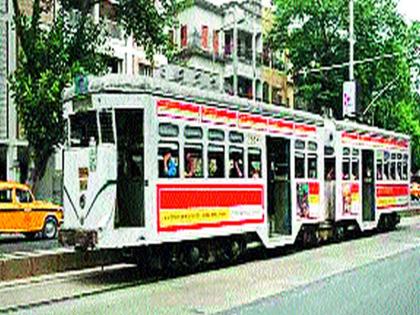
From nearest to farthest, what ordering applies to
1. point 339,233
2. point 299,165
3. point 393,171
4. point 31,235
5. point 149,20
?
point 299,165 < point 339,233 < point 31,235 < point 393,171 < point 149,20

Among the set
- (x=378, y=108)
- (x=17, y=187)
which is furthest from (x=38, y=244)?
(x=378, y=108)

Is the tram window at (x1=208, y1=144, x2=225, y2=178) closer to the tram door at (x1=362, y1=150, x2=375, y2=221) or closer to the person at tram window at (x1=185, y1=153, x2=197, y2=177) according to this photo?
the person at tram window at (x1=185, y1=153, x2=197, y2=177)

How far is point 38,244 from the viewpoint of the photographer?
72.6ft

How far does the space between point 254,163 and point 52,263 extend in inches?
196

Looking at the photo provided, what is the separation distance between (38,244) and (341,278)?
966 centimetres

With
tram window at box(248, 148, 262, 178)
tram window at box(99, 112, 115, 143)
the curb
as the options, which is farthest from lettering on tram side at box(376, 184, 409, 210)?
tram window at box(99, 112, 115, 143)

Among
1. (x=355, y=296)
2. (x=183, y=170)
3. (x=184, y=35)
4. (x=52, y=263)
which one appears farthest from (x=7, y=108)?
(x=355, y=296)

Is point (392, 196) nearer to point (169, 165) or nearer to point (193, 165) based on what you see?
point (193, 165)

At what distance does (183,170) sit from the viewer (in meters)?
15.3

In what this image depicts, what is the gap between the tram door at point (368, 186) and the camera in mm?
25234

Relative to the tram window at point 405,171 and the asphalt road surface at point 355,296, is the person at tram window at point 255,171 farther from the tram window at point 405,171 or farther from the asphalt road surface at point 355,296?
the tram window at point 405,171

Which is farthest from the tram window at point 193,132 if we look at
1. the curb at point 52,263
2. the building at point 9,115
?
the building at point 9,115

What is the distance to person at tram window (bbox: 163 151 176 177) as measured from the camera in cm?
1488

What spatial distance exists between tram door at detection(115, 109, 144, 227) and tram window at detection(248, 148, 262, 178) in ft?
11.8
